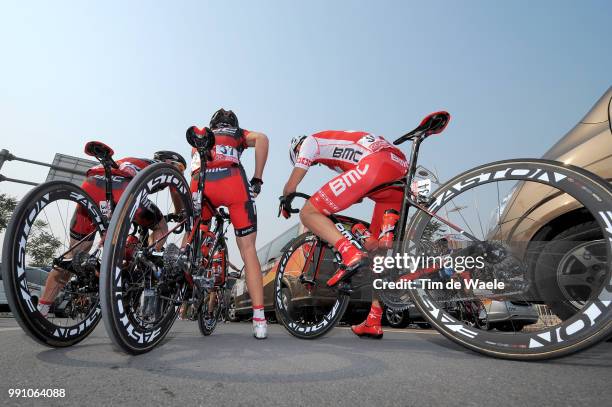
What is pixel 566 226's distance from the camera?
2582mm

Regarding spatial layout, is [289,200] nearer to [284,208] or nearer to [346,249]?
[284,208]

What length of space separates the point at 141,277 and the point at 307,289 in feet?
6.41

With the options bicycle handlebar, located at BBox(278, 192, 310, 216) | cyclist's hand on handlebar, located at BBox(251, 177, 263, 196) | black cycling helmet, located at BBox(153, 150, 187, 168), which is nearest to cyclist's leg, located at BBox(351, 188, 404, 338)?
bicycle handlebar, located at BBox(278, 192, 310, 216)

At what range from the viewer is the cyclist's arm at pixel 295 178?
11.1ft

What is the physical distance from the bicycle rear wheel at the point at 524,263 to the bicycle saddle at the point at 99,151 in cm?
269

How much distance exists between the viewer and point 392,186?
313cm

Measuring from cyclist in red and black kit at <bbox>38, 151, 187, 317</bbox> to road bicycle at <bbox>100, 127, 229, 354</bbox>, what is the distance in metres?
0.21

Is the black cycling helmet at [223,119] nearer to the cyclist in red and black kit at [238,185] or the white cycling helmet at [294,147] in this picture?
the cyclist in red and black kit at [238,185]

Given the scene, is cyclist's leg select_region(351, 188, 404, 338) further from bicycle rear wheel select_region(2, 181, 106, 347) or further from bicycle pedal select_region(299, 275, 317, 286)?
bicycle rear wheel select_region(2, 181, 106, 347)

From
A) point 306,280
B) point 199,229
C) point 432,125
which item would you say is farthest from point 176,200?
point 432,125

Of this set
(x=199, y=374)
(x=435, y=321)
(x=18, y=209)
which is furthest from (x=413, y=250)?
(x=18, y=209)

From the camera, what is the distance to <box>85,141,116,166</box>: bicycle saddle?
3.23 metres

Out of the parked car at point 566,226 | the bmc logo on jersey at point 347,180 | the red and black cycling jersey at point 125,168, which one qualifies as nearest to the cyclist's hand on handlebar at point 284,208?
the bmc logo on jersey at point 347,180

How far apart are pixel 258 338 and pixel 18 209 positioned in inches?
82.0
